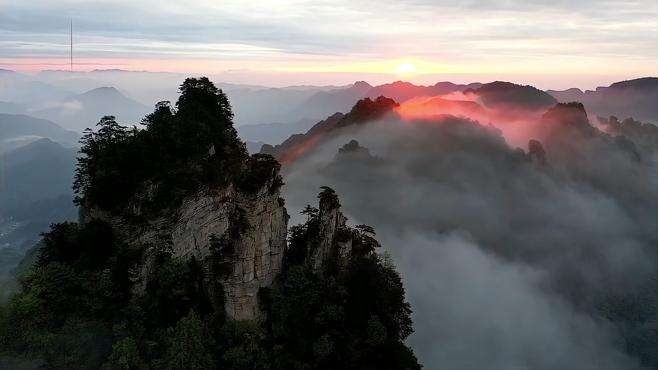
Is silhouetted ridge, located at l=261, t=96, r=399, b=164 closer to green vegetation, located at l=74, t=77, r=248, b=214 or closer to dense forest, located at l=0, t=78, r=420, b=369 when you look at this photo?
green vegetation, located at l=74, t=77, r=248, b=214

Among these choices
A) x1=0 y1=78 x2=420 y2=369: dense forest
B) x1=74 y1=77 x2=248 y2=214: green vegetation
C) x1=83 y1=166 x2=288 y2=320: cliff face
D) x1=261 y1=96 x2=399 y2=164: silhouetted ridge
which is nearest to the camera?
x1=0 y1=78 x2=420 y2=369: dense forest

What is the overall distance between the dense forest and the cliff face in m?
0.53

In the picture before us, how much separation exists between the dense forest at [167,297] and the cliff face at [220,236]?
1.73 ft

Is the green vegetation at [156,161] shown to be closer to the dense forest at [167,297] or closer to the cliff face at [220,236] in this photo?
the dense forest at [167,297]

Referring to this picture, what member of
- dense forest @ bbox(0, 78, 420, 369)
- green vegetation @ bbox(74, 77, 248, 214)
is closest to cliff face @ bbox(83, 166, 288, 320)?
dense forest @ bbox(0, 78, 420, 369)

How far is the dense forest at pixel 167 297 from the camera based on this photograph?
34.6 m

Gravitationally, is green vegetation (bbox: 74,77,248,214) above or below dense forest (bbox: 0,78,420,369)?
above

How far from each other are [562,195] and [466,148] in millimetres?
46406

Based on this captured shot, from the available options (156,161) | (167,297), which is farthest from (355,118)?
(167,297)

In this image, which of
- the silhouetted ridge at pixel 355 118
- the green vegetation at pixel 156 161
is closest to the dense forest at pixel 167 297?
the green vegetation at pixel 156 161

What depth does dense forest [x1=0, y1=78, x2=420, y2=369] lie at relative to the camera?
3459 cm

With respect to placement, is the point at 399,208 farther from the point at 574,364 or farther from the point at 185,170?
the point at 185,170

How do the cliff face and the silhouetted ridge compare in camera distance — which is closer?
the cliff face

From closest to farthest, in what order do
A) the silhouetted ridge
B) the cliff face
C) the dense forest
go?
the dense forest → the cliff face → the silhouetted ridge
